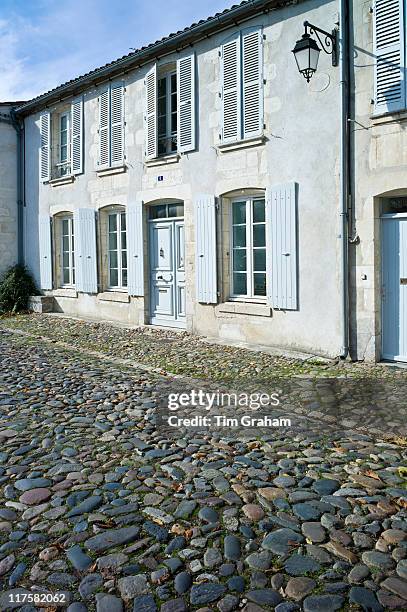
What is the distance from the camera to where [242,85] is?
8.88 meters

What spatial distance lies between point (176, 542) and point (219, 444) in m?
1.54

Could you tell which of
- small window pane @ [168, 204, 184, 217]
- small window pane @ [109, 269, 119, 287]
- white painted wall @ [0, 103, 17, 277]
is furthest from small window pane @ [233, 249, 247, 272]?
white painted wall @ [0, 103, 17, 277]

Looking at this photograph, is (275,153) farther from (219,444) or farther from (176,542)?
(176,542)

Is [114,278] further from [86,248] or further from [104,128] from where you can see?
[104,128]

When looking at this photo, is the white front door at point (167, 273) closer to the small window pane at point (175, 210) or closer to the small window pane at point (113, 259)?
the small window pane at point (175, 210)

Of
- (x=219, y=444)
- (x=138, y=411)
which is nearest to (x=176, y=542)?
(x=219, y=444)

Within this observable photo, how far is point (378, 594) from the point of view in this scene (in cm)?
247

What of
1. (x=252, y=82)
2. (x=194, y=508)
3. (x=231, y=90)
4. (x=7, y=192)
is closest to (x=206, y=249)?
(x=231, y=90)

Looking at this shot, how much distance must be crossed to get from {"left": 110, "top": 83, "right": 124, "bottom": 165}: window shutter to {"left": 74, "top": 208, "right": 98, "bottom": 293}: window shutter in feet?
4.48

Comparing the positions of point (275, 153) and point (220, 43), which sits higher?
point (220, 43)

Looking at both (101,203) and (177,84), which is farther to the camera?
(101,203)

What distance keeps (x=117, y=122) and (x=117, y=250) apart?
101 inches

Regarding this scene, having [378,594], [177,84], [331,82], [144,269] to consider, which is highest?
[177,84]

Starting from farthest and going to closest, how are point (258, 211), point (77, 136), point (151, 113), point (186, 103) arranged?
point (77, 136), point (151, 113), point (186, 103), point (258, 211)
